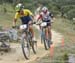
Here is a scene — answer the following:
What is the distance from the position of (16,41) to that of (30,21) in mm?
5000

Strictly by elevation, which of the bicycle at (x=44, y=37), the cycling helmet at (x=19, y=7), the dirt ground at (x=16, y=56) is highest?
the cycling helmet at (x=19, y=7)

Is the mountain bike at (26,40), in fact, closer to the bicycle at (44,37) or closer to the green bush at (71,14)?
the bicycle at (44,37)

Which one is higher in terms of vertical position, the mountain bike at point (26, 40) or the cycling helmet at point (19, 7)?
the cycling helmet at point (19, 7)

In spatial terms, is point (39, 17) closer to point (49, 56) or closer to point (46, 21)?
point (46, 21)

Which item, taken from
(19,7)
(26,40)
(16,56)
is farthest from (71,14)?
(19,7)

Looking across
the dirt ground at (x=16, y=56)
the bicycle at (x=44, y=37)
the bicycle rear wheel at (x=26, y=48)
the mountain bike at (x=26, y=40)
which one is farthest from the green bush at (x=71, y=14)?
the bicycle rear wheel at (x=26, y=48)

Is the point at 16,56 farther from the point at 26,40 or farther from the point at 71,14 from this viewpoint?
the point at 71,14

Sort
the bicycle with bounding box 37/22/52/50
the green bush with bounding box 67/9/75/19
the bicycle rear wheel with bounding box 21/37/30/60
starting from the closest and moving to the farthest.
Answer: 1. the bicycle rear wheel with bounding box 21/37/30/60
2. the bicycle with bounding box 37/22/52/50
3. the green bush with bounding box 67/9/75/19

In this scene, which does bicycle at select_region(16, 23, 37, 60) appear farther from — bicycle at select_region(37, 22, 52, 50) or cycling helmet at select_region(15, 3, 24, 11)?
bicycle at select_region(37, 22, 52, 50)

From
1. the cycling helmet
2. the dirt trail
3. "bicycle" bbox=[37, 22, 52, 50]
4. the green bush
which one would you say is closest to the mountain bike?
the dirt trail

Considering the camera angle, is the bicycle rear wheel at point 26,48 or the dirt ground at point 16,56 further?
the dirt ground at point 16,56

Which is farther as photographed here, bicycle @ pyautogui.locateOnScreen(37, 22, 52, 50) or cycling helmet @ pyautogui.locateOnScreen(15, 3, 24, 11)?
bicycle @ pyautogui.locateOnScreen(37, 22, 52, 50)

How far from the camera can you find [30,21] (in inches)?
496

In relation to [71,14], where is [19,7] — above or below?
above
